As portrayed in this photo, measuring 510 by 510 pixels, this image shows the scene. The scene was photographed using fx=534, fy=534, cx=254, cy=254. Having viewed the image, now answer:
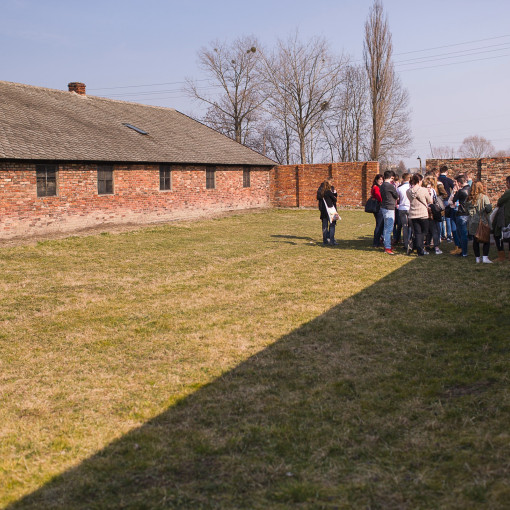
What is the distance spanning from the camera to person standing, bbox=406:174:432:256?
38.2ft

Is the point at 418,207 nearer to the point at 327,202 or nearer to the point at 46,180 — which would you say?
the point at 327,202

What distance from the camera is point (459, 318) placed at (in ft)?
22.5

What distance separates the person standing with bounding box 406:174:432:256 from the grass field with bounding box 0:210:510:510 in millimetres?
2067

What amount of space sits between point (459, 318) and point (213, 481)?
4.55 meters

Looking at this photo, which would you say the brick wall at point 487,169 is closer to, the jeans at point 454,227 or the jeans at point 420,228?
the jeans at point 454,227

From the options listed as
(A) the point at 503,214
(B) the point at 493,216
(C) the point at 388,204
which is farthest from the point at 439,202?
(A) the point at 503,214

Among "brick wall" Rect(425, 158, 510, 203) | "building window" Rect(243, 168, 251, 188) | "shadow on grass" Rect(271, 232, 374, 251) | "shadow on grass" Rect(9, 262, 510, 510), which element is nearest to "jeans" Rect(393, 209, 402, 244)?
"shadow on grass" Rect(271, 232, 374, 251)

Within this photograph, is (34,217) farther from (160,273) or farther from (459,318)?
(459,318)

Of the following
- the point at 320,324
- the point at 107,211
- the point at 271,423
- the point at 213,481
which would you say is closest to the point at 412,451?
the point at 271,423

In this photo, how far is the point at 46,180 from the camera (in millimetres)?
18641

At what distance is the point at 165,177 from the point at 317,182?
957cm

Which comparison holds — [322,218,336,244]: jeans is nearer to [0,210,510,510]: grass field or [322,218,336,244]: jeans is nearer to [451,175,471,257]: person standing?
[451,175,471,257]: person standing

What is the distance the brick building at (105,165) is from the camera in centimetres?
1798

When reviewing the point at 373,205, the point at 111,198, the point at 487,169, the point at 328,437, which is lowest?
the point at 328,437
